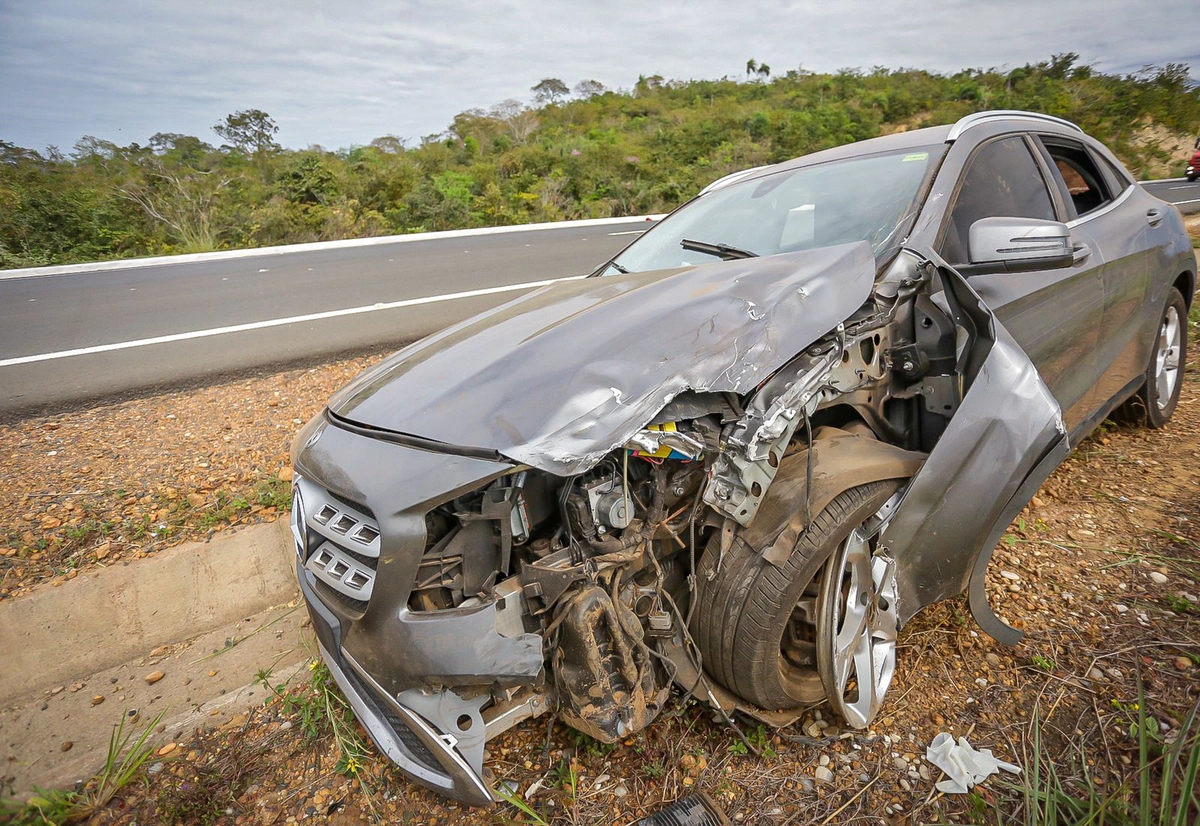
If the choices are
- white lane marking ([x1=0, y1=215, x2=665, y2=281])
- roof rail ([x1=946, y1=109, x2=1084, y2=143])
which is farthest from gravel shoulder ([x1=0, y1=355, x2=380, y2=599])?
white lane marking ([x1=0, y1=215, x2=665, y2=281])

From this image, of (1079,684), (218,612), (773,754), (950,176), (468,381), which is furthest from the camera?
(218,612)

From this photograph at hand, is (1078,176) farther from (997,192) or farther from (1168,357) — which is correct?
(1168,357)

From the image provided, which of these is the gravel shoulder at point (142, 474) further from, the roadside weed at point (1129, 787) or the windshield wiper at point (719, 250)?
the roadside weed at point (1129, 787)

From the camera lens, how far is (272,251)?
471 inches

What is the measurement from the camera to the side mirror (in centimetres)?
216

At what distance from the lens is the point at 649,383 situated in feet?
5.51

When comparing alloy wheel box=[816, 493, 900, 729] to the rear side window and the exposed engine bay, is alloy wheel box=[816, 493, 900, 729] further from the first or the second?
the rear side window

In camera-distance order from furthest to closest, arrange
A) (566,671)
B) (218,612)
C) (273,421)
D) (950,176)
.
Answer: (273,421) < (218,612) < (950,176) < (566,671)

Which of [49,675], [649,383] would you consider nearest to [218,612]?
[49,675]

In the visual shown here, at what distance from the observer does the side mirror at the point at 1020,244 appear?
7.08ft

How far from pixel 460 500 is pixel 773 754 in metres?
1.26

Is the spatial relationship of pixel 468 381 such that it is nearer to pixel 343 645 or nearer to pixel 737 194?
pixel 343 645

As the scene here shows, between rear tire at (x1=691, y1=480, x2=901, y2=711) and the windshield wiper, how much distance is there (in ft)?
3.73

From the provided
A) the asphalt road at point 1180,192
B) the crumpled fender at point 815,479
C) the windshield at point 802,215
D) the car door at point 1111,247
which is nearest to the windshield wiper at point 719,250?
the windshield at point 802,215
